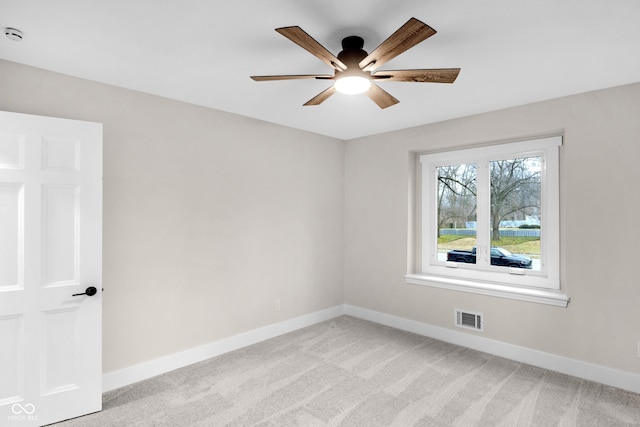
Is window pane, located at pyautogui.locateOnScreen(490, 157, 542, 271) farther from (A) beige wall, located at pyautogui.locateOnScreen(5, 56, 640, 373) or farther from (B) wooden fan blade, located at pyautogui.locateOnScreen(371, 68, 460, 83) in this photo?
(B) wooden fan blade, located at pyautogui.locateOnScreen(371, 68, 460, 83)

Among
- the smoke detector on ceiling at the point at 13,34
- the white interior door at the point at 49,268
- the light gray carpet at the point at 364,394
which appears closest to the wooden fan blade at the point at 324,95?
the white interior door at the point at 49,268

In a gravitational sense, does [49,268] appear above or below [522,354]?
above

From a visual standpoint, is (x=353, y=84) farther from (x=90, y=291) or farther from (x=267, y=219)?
(x=90, y=291)

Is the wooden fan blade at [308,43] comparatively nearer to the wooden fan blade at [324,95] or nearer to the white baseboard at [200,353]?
the wooden fan blade at [324,95]

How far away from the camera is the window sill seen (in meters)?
3.14

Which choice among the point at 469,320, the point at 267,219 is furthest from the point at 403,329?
the point at 267,219

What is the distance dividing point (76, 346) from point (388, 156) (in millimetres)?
3660

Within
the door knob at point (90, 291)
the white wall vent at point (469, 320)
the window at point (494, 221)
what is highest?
the window at point (494, 221)

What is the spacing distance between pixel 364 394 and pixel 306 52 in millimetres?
2585

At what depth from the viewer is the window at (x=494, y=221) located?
3344 millimetres

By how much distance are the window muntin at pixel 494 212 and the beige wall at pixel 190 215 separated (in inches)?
57.3

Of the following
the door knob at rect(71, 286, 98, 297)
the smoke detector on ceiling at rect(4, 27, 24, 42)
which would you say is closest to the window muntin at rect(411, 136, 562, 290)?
the door knob at rect(71, 286, 98, 297)

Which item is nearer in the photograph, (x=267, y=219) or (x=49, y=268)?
(x=49, y=268)

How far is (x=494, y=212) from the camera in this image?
147 inches
